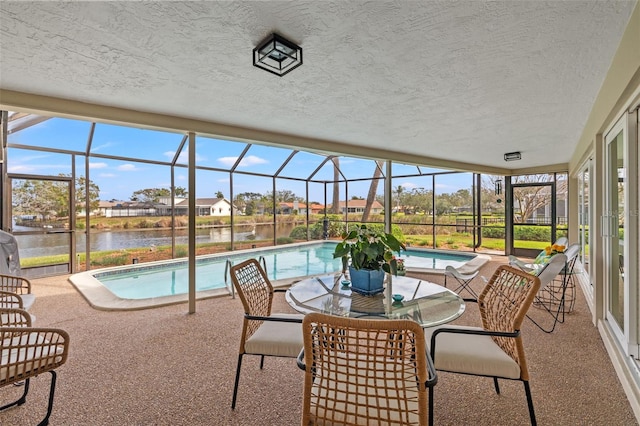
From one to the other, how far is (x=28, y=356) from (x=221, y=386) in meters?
1.17

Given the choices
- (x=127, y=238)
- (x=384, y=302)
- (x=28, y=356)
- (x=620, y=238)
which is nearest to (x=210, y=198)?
(x=127, y=238)

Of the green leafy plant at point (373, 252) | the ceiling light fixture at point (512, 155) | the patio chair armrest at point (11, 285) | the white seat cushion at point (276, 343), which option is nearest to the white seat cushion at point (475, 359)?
the green leafy plant at point (373, 252)

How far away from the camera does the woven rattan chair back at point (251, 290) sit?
202 cm

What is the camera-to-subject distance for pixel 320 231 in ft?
34.3

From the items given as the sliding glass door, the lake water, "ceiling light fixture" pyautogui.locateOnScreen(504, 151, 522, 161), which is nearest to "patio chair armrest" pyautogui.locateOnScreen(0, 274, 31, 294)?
the lake water

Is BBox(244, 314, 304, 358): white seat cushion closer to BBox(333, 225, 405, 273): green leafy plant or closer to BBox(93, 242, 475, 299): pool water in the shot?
BBox(333, 225, 405, 273): green leafy plant

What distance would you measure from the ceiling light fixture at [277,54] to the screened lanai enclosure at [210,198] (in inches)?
79.3

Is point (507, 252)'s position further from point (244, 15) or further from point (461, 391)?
point (244, 15)

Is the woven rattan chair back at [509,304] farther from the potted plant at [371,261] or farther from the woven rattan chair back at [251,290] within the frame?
the woven rattan chair back at [251,290]

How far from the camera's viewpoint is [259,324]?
2.22 m

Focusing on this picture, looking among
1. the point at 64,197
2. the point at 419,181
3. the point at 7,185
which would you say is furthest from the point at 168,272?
the point at 419,181

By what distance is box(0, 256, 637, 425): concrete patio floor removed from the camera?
1855mm

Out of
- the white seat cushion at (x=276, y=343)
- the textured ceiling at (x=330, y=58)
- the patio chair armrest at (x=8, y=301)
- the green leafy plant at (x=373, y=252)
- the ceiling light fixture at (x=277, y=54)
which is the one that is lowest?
the white seat cushion at (x=276, y=343)

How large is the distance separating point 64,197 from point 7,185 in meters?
0.79
